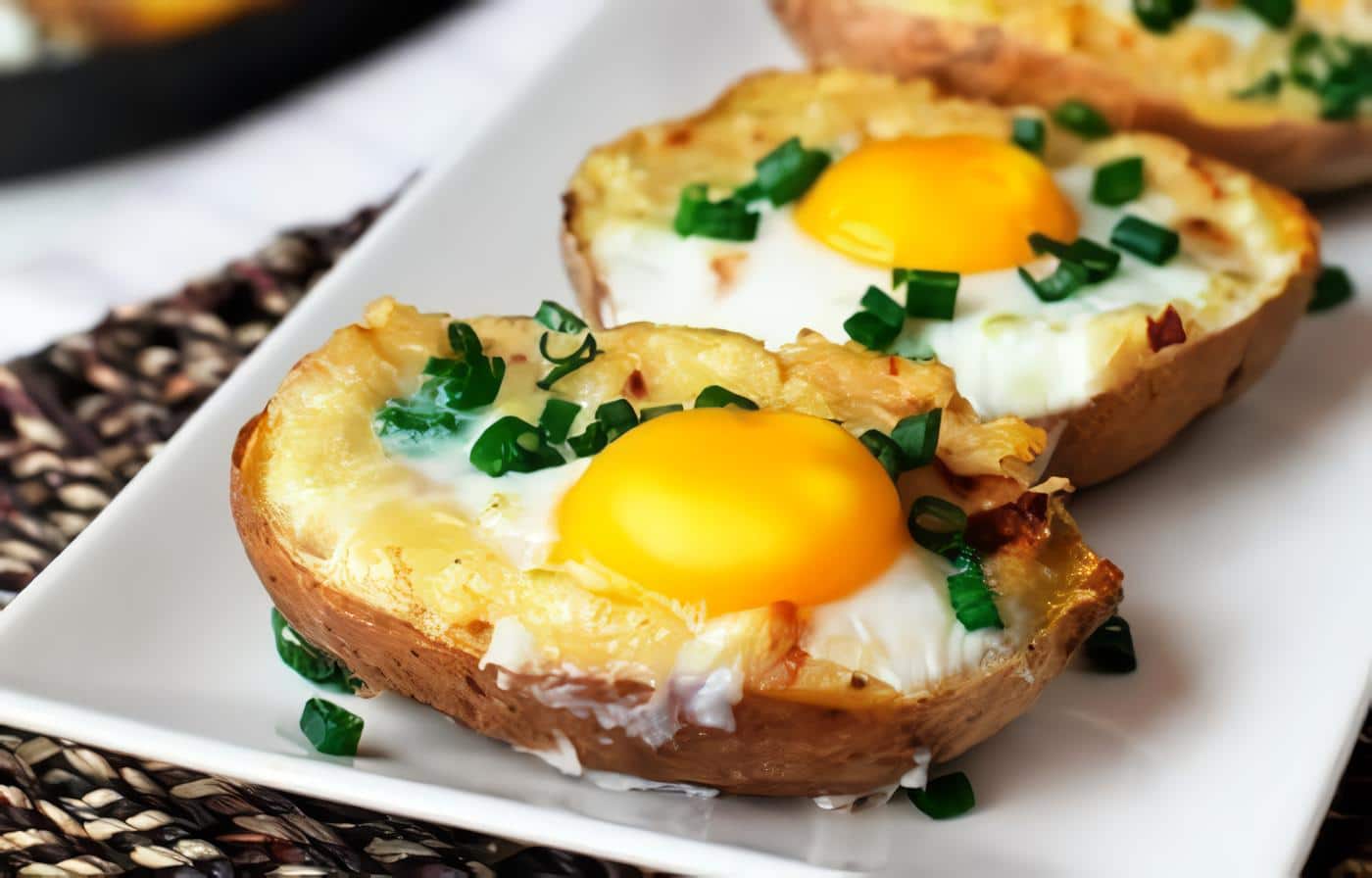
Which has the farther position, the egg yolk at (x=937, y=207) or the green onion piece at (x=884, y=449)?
the egg yolk at (x=937, y=207)

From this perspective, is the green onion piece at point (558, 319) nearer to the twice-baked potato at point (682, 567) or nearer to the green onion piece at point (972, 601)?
the twice-baked potato at point (682, 567)

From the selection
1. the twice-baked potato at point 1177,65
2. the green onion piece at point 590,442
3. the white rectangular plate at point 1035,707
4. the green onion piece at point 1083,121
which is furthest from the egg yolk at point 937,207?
the green onion piece at point 590,442

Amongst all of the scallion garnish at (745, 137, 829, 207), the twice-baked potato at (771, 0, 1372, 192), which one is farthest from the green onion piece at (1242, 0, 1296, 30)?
the scallion garnish at (745, 137, 829, 207)

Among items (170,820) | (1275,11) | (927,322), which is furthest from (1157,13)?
(170,820)

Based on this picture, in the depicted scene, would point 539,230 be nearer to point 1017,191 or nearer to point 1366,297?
point 1017,191

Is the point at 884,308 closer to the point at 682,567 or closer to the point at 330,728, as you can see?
the point at 682,567
